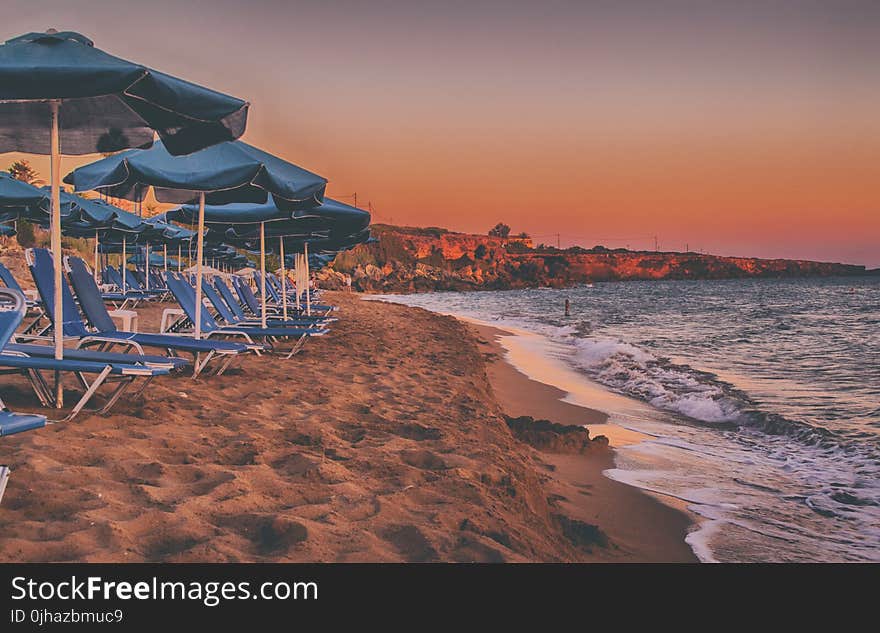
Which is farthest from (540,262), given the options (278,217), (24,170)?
(278,217)

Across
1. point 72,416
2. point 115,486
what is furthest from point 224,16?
point 115,486

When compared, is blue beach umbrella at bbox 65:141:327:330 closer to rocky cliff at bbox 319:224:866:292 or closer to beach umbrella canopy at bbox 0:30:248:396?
beach umbrella canopy at bbox 0:30:248:396

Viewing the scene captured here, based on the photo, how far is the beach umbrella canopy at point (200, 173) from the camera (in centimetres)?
586

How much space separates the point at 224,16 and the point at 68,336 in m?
7.09

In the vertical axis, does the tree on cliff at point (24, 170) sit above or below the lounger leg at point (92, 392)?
above

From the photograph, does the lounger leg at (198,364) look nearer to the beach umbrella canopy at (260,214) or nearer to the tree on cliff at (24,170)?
the beach umbrella canopy at (260,214)

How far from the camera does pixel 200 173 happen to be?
596 centimetres

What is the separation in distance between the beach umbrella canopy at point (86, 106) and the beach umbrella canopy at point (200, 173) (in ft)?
1.01

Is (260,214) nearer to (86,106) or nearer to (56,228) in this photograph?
(86,106)

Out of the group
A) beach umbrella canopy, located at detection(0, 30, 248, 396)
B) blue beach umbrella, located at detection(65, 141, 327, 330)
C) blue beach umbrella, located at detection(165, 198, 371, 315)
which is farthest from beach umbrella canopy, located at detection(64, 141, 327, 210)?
blue beach umbrella, located at detection(165, 198, 371, 315)

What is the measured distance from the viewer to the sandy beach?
8.75 ft

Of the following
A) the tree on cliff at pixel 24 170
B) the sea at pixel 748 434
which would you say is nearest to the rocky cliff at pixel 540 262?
the tree on cliff at pixel 24 170

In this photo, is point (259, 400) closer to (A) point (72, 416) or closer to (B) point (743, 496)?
(A) point (72, 416)

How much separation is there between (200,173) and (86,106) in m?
1.35
